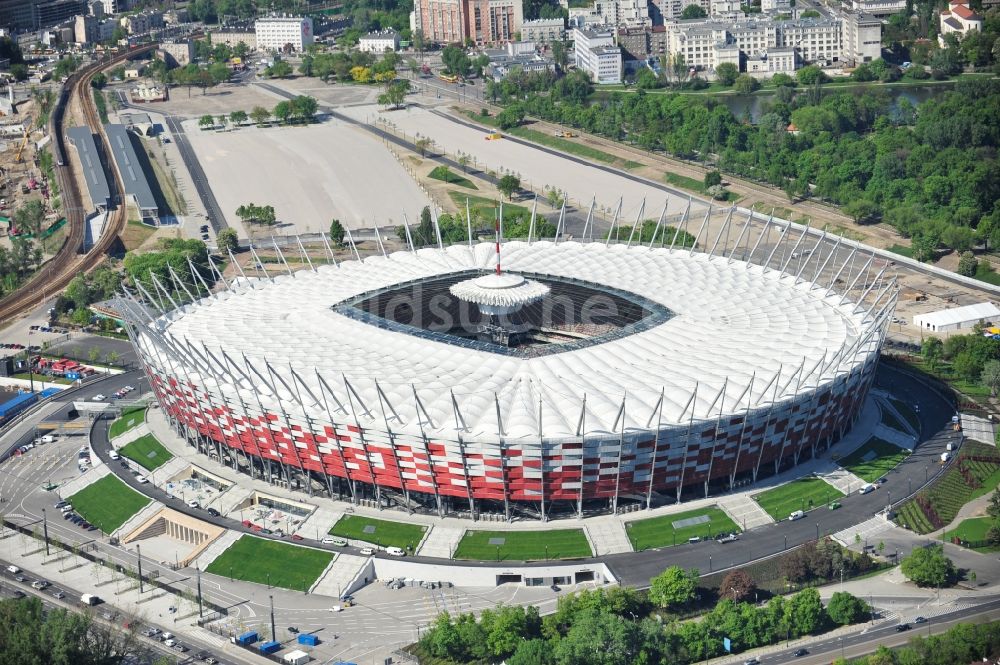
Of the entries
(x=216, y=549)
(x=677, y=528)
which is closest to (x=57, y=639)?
(x=216, y=549)

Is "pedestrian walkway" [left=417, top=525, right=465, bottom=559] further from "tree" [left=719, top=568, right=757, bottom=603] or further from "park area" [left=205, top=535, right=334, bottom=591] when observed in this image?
"tree" [left=719, top=568, right=757, bottom=603]

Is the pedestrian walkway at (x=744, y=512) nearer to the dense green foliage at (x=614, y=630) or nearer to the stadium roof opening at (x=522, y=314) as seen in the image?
the dense green foliage at (x=614, y=630)

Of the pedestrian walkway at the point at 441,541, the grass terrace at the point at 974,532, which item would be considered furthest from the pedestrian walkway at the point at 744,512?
the pedestrian walkway at the point at 441,541

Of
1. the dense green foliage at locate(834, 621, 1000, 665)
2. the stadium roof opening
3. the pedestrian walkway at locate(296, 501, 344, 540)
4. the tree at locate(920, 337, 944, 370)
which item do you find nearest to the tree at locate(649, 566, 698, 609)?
the dense green foliage at locate(834, 621, 1000, 665)

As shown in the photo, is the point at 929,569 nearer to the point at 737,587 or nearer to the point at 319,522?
the point at 737,587

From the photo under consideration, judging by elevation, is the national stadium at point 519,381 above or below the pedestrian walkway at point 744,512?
above

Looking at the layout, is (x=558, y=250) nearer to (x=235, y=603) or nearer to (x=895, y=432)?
(x=895, y=432)

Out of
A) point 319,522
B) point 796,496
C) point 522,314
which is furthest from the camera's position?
point 522,314
